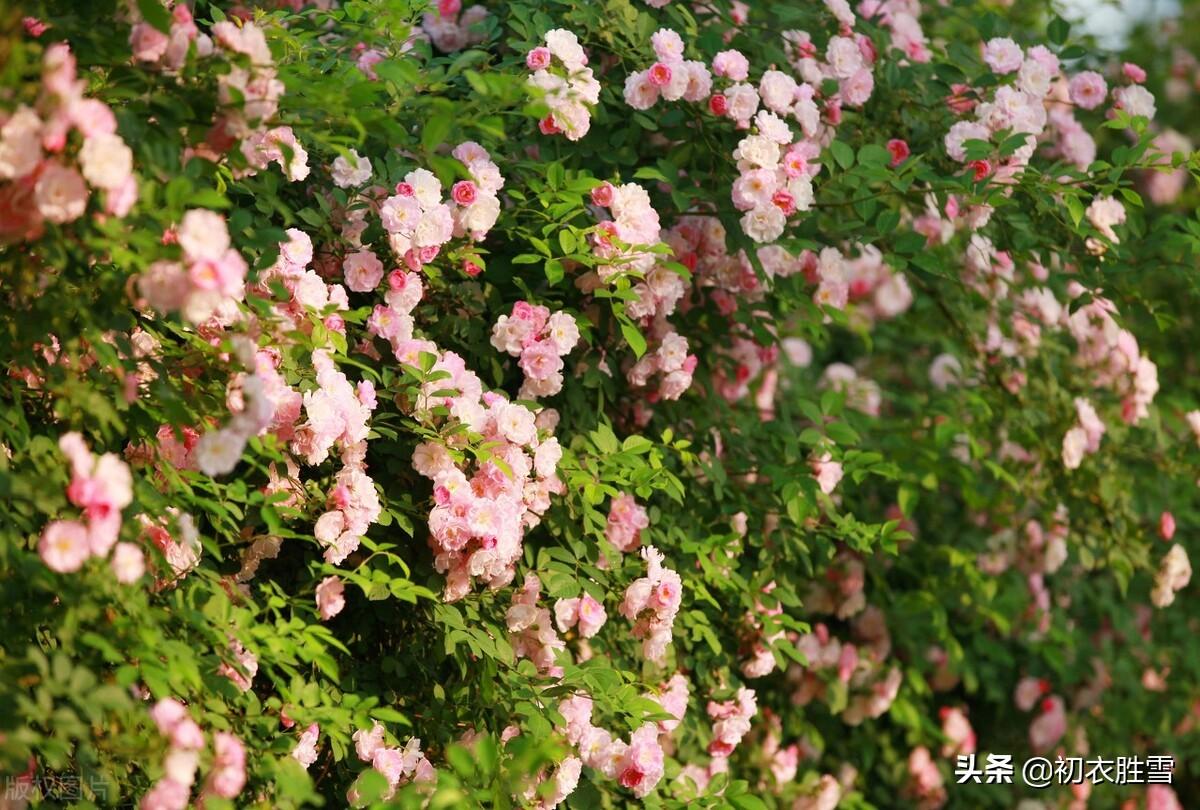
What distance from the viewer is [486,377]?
2.46m

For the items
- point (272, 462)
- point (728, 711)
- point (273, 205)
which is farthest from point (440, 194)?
point (728, 711)

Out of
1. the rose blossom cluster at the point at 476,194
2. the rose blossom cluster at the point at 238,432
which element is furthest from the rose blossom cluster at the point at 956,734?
the rose blossom cluster at the point at 238,432

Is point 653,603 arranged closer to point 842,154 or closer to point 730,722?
point 730,722

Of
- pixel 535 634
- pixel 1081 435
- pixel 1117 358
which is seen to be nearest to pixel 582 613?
pixel 535 634

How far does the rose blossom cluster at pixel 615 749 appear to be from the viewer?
7.24 ft

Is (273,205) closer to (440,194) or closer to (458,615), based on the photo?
(440,194)

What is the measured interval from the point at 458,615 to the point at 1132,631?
7.81 ft

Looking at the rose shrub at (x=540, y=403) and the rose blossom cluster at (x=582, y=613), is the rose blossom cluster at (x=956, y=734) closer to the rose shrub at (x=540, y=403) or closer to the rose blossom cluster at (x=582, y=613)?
the rose shrub at (x=540, y=403)

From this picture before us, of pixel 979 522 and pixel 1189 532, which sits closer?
pixel 979 522

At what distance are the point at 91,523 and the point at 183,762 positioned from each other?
0.29 meters

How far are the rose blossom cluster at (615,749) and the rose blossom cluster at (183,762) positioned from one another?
0.65 metres

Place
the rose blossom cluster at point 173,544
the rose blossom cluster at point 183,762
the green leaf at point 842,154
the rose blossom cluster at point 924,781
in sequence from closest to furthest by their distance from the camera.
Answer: the rose blossom cluster at point 183,762 → the rose blossom cluster at point 173,544 → the green leaf at point 842,154 → the rose blossom cluster at point 924,781

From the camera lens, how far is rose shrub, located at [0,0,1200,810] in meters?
1.63

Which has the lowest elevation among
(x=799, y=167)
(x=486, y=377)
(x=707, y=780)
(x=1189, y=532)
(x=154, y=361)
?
(x=1189, y=532)
